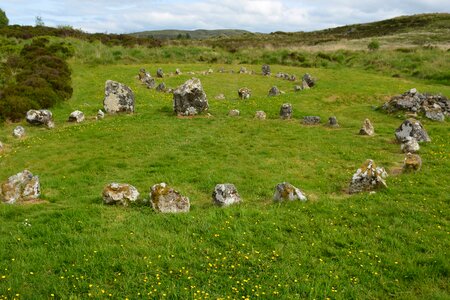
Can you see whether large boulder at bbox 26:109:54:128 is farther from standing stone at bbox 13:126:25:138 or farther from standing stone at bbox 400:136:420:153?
standing stone at bbox 400:136:420:153

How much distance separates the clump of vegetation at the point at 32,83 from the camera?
1083 inches

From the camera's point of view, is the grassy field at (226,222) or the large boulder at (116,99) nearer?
the grassy field at (226,222)

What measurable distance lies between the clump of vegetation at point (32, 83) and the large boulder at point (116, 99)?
5.42 meters

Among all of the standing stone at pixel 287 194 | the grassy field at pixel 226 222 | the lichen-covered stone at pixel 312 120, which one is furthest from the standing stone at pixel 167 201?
the lichen-covered stone at pixel 312 120

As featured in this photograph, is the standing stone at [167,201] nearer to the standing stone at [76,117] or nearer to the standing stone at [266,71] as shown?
the standing stone at [76,117]

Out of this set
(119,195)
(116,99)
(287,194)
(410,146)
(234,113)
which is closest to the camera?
(119,195)

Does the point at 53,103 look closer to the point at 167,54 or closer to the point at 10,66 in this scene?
the point at 10,66

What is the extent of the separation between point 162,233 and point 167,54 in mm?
54588

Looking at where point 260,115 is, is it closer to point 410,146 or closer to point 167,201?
point 410,146

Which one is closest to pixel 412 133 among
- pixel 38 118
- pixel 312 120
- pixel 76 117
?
pixel 312 120

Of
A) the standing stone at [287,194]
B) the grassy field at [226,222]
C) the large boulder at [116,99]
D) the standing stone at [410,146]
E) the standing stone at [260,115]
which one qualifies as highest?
the large boulder at [116,99]

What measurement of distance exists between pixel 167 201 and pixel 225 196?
2.00 meters

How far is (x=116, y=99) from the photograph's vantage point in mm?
28406

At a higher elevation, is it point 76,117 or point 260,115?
point 260,115
